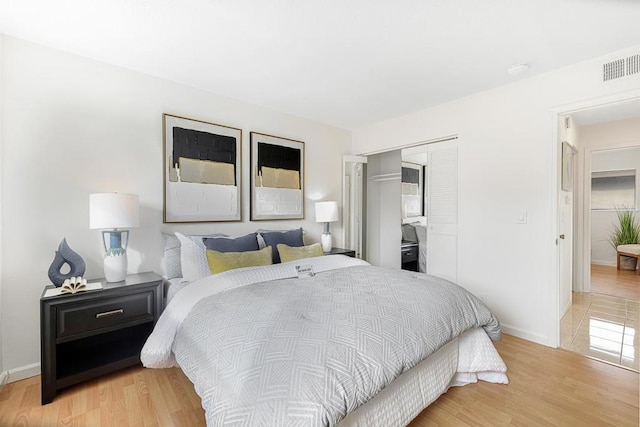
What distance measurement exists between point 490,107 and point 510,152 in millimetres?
521

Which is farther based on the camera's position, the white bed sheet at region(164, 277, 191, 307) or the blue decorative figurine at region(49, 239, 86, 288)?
the white bed sheet at region(164, 277, 191, 307)

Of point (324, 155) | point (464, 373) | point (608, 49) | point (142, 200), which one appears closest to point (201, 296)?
point (142, 200)

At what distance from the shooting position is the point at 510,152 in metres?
2.87

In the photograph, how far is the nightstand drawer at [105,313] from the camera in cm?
190

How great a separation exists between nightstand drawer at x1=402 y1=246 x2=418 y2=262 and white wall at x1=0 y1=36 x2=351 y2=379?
2877mm

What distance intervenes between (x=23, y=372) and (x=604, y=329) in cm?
509

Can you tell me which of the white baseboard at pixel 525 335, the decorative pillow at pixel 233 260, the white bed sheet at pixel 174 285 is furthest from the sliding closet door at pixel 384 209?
the white bed sheet at pixel 174 285

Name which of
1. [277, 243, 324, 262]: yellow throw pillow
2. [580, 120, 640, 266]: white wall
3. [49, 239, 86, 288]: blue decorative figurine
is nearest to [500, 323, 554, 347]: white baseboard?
[277, 243, 324, 262]: yellow throw pillow

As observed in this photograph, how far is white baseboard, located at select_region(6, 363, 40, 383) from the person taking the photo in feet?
6.75

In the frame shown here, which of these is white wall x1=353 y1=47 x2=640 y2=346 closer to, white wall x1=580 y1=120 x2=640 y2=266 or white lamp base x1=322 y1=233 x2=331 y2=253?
white lamp base x1=322 y1=233 x2=331 y2=253

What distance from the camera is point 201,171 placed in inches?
115

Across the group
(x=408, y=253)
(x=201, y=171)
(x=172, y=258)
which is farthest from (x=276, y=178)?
(x=408, y=253)

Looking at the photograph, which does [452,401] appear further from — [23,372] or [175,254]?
[23,372]

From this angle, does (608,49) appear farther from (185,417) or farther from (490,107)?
(185,417)
